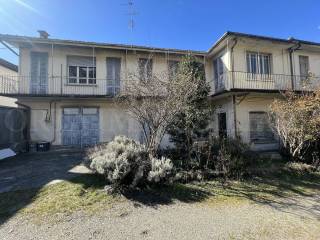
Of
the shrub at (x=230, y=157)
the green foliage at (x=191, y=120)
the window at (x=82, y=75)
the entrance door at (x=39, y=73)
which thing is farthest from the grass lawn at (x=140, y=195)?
the entrance door at (x=39, y=73)

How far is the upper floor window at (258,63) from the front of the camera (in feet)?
47.8

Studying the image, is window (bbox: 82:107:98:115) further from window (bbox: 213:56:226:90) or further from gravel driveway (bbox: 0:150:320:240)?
gravel driveway (bbox: 0:150:320:240)

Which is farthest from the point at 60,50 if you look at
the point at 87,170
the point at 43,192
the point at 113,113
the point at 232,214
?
the point at 232,214

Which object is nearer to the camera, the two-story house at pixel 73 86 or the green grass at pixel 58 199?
the green grass at pixel 58 199

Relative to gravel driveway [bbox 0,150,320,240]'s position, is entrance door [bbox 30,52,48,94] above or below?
above

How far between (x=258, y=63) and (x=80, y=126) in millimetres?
12281

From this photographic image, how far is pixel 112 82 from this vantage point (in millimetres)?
14953

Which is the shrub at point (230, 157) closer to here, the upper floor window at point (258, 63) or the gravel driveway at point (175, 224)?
the gravel driveway at point (175, 224)

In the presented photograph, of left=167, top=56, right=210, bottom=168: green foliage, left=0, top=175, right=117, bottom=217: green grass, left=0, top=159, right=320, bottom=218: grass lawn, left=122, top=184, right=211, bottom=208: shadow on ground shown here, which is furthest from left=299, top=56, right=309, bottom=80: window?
left=0, top=175, right=117, bottom=217: green grass

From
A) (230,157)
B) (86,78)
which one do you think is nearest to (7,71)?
(86,78)

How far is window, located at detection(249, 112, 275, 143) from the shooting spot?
45.8ft

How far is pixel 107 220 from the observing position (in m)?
4.84

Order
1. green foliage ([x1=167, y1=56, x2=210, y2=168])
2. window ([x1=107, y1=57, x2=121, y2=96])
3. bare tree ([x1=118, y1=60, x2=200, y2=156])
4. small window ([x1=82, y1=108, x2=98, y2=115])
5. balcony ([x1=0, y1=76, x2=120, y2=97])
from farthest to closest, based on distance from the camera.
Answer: window ([x1=107, y1=57, x2=121, y2=96]) < small window ([x1=82, y1=108, x2=98, y2=115]) < balcony ([x1=0, y1=76, x2=120, y2=97]) < green foliage ([x1=167, y1=56, x2=210, y2=168]) < bare tree ([x1=118, y1=60, x2=200, y2=156])

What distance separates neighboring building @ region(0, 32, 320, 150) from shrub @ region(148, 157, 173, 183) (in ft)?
23.4
